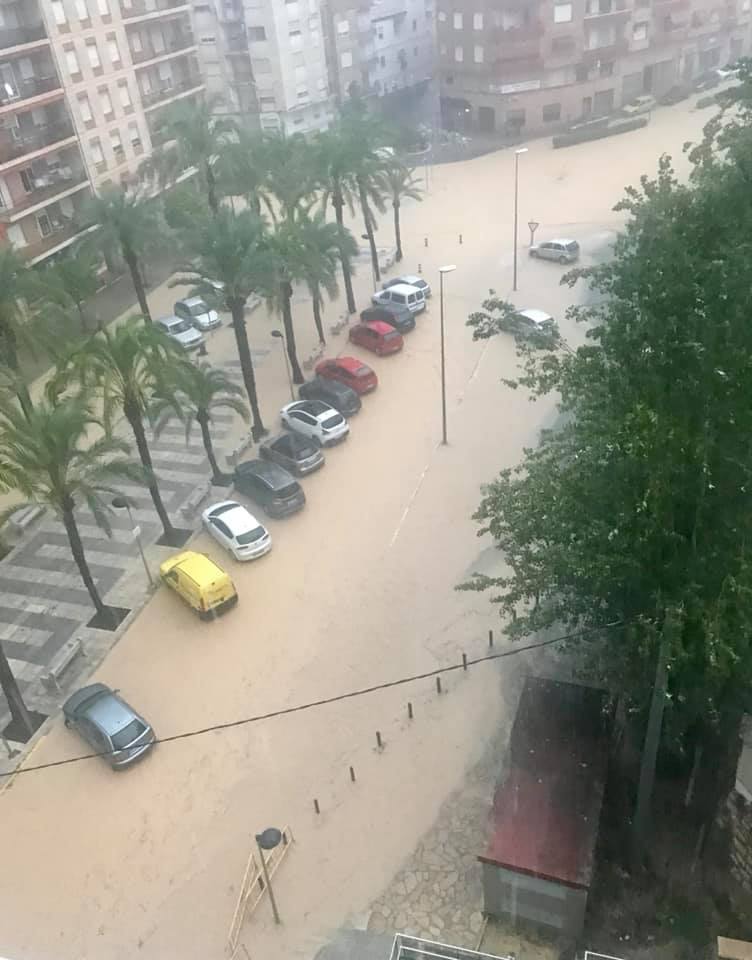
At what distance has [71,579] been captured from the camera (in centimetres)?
2202

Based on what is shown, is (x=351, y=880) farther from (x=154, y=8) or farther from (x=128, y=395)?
(x=154, y=8)

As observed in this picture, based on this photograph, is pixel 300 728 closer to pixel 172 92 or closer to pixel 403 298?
pixel 403 298

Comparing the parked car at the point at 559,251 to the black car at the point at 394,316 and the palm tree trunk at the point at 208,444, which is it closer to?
the black car at the point at 394,316

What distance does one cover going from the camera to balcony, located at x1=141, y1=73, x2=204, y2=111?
44281 mm

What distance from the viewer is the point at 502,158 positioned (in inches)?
2120

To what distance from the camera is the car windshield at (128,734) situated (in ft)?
53.9

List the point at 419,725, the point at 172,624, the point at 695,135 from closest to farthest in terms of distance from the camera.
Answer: the point at 419,725
the point at 172,624
the point at 695,135

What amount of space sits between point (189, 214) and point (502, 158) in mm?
29185

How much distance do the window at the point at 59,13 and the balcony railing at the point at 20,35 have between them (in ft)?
3.36

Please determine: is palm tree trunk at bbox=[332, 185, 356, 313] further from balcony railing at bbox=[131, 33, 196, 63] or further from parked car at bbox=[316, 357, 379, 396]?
balcony railing at bbox=[131, 33, 196, 63]

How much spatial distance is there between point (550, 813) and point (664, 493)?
5.74 metres

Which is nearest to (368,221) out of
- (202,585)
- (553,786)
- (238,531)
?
(238,531)

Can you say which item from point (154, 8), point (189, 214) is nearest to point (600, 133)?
point (154, 8)

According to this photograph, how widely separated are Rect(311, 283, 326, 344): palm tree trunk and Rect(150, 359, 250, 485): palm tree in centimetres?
570
